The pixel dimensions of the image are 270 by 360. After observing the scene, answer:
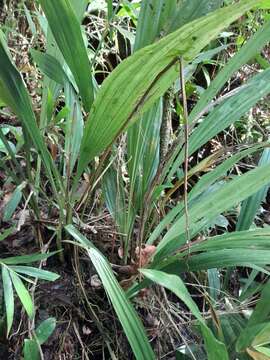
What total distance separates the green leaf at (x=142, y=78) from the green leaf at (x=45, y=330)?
25 centimetres

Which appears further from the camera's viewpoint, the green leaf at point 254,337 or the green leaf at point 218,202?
the green leaf at point 218,202

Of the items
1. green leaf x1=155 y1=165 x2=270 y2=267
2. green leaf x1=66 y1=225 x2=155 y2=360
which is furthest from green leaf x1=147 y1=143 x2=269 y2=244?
green leaf x1=66 y1=225 x2=155 y2=360

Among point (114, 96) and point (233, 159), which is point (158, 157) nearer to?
point (233, 159)

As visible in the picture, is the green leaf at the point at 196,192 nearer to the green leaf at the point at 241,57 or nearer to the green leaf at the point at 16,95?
the green leaf at the point at 241,57

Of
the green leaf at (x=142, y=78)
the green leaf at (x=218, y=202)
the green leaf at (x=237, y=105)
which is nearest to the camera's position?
the green leaf at (x=142, y=78)

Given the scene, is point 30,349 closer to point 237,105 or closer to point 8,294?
point 8,294

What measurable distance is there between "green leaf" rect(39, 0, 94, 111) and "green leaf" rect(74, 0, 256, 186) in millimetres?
86

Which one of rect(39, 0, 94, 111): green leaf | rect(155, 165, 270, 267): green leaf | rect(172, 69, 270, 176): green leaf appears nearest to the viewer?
rect(39, 0, 94, 111): green leaf

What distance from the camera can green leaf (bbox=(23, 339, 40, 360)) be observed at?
0.68 meters

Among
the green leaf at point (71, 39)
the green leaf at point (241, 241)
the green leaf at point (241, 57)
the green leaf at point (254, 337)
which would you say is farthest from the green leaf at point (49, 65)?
the green leaf at point (254, 337)

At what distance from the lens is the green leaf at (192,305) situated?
1.95 ft

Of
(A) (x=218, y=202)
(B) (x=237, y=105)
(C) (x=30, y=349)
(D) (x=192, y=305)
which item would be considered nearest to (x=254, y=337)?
(D) (x=192, y=305)

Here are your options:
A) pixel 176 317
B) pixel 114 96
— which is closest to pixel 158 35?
pixel 114 96

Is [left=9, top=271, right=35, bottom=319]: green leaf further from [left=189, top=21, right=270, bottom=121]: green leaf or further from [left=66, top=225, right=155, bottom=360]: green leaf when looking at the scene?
[left=189, top=21, right=270, bottom=121]: green leaf
